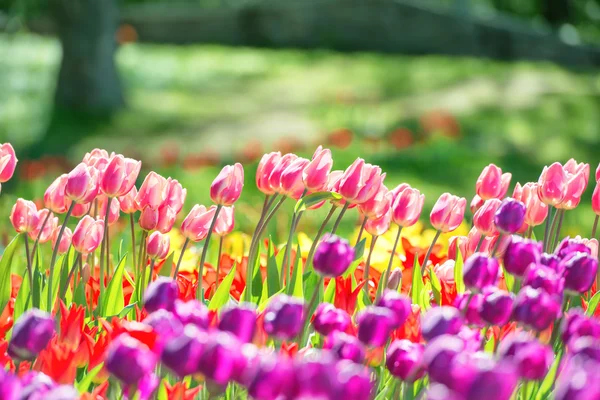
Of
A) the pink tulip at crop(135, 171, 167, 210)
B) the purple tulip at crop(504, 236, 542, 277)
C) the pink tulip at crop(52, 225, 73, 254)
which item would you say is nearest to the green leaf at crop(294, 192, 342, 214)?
the pink tulip at crop(135, 171, 167, 210)

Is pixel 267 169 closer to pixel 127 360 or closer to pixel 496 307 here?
pixel 496 307

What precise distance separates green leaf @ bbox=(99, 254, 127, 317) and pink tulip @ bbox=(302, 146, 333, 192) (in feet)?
1.40

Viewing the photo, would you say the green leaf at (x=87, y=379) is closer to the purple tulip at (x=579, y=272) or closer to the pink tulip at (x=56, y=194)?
the pink tulip at (x=56, y=194)

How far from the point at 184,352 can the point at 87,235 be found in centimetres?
90

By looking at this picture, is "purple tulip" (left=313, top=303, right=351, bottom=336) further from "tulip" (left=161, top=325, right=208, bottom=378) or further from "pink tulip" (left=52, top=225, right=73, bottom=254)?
"pink tulip" (left=52, top=225, right=73, bottom=254)

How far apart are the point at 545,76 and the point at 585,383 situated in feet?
40.7

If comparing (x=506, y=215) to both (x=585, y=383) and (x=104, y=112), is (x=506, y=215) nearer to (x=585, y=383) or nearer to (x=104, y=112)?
(x=585, y=383)

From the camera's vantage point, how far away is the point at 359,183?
6.23ft

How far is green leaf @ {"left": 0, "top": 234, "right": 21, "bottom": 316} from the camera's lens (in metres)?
2.04

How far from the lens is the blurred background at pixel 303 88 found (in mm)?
8047

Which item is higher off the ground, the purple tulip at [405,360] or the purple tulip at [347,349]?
the purple tulip at [347,349]

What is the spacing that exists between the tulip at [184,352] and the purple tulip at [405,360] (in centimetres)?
36

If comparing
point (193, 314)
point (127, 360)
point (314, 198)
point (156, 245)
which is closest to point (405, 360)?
point (193, 314)

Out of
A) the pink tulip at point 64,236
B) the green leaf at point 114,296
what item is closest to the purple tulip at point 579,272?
the green leaf at point 114,296
